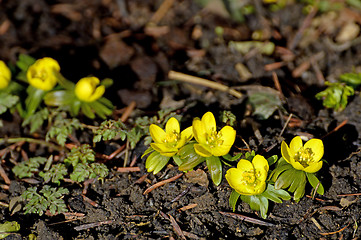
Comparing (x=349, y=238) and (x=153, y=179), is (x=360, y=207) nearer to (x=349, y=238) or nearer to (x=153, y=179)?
(x=349, y=238)

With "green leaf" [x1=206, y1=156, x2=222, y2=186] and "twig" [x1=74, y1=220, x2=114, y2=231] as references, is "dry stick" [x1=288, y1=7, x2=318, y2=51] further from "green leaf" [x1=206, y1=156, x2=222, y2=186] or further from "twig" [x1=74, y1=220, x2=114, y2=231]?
"twig" [x1=74, y1=220, x2=114, y2=231]

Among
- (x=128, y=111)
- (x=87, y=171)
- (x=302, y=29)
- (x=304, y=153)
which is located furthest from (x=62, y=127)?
(x=302, y=29)

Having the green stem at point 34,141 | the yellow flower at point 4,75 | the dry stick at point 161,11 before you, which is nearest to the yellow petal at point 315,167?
the green stem at point 34,141

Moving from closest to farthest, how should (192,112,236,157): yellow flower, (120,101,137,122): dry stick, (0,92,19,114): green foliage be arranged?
(192,112,236,157): yellow flower → (0,92,19,114): green foliage → (120,101,137,122): dry stick

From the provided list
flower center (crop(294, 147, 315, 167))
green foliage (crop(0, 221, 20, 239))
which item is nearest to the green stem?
green foliage (crop(0, 221, 20, 239))

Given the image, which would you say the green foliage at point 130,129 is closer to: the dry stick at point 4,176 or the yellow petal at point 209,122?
the yellow petal at point 209,122
